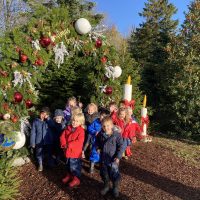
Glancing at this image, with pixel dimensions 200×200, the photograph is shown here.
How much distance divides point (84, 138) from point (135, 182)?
1.41m

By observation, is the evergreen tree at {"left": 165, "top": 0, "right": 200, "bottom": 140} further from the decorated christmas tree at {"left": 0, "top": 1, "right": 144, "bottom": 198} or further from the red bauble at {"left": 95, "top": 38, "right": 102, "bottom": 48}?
the red bauble at {"left": 95, "top": 38, "right": 102, "bottom": 48}

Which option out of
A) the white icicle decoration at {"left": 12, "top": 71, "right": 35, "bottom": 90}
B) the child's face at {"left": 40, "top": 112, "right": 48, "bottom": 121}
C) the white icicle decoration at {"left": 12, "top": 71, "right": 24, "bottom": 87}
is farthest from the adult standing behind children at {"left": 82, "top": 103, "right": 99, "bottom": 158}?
the white icicle decoration at {"left": 12, "top": 71, "right": 24, "bottom": 87}

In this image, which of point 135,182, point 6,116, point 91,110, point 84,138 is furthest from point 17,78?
point 135,182

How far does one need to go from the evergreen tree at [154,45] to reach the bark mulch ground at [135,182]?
9076mm

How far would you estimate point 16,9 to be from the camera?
21953 millimetres

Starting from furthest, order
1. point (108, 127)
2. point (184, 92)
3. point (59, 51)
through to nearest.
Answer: point (184, 92) → point (59, 51) → point (108, 127)

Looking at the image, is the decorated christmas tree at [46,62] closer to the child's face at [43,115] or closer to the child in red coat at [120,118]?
the child's face at [43,115]

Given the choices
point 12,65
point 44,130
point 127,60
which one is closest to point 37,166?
point 44,130

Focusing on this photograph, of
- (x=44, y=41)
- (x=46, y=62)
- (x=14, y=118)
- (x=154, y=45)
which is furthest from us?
(x=154, y=45)

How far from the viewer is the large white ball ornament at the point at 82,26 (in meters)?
7.95

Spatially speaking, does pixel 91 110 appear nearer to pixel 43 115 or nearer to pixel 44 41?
pixel 43 115

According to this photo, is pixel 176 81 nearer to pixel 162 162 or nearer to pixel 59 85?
pixel 59 85

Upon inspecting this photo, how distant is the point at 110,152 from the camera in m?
5.32

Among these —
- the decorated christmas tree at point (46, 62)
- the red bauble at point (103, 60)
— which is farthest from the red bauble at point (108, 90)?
the red bauble at point (103, 60)
